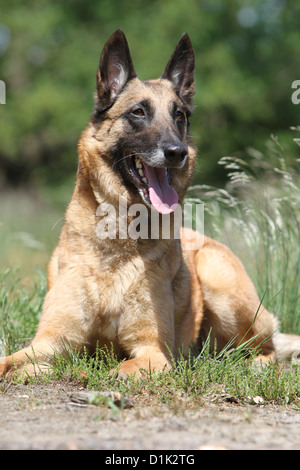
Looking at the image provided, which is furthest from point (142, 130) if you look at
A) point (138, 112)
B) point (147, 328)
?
point (147, 328)

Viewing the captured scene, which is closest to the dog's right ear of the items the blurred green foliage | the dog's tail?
the dog's tail

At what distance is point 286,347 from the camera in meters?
5.05

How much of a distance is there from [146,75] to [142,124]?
1558 centimetres

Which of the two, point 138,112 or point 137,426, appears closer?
point 137,426

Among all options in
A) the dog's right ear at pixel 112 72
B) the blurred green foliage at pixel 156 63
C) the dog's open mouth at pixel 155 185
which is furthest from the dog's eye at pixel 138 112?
the blurred green foliage at pixel 156 63

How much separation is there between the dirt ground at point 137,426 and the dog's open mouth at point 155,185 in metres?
1.50

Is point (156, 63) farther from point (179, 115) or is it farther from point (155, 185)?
point (155, 185)

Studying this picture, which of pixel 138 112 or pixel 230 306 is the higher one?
pixel 138 112

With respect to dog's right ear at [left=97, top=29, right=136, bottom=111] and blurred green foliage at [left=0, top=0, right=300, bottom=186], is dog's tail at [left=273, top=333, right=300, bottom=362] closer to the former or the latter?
dog's right ear at [left=97, top=29, right=136, bottom=111]

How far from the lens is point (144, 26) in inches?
877

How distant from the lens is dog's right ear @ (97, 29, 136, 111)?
14.2 ft

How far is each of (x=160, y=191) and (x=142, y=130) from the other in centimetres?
49

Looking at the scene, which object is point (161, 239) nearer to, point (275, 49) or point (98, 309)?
point (98, 309)

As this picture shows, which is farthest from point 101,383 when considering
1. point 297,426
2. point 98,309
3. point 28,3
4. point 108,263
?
point 28,3
